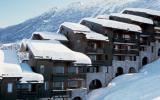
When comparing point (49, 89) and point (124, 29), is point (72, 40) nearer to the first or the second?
point (124, 29)

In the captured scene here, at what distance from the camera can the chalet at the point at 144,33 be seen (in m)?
78.6

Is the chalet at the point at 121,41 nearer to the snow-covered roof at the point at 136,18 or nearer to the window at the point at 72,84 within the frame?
the snow-covered roof at the point at 136,18

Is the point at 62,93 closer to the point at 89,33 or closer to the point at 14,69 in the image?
the point at 14,69

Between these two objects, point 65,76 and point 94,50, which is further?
point 94,50

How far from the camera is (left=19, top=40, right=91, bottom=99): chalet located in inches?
2195

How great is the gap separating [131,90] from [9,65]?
18.0 metres

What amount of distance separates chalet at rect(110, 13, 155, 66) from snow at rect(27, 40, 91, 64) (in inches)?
789

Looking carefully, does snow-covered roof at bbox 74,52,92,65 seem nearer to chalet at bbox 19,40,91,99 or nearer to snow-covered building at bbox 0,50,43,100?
chalet at bbox 19,40,91,99

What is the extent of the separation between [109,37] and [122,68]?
22.7 feet

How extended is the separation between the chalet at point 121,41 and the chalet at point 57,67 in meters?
10.7

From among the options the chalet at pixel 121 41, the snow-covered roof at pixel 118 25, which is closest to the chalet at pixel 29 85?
the chalet at pixel 121 41

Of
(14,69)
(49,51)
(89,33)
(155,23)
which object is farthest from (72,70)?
(155,23)

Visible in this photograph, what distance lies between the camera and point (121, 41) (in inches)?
2872

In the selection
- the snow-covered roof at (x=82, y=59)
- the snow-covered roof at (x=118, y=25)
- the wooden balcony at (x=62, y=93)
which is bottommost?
the wooden balcony at (x=62, y=93)
